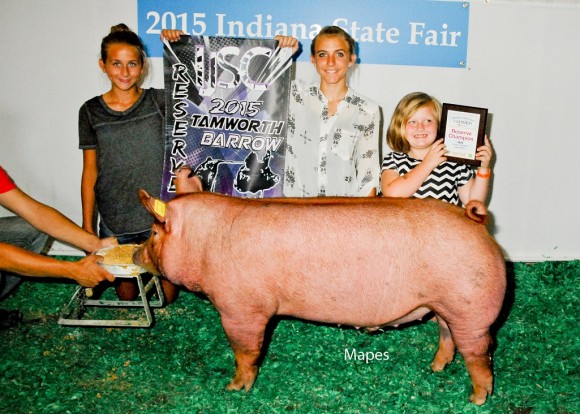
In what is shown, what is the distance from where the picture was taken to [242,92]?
447 cm

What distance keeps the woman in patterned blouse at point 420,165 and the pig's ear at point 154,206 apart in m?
1.63

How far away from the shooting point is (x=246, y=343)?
10.3 ft

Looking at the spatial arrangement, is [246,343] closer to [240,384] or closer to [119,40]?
[240,384]

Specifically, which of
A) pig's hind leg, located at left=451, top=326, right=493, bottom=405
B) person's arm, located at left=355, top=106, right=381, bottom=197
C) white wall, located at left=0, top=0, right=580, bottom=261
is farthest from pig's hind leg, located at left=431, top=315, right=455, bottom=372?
white wall, located at left=0, top=0, right=580, bottom=261

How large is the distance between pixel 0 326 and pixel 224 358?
193cm

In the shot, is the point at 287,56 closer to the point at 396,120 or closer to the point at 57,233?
the point at 396,120

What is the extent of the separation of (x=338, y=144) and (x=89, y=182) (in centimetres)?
230

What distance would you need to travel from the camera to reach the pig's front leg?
3.06 meters

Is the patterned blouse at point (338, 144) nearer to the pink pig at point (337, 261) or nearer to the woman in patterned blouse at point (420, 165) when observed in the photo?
the woman in patterned blouse at point (420, 165)

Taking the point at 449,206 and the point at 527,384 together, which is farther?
the point at 527,384

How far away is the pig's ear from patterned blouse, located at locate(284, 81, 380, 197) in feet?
5.24

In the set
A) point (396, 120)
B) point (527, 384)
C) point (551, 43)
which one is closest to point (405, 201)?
point (396, 120)

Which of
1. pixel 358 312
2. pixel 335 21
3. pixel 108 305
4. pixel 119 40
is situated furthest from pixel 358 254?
pixel 335 21

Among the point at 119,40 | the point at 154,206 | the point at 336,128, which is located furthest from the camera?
the point at 119,40
